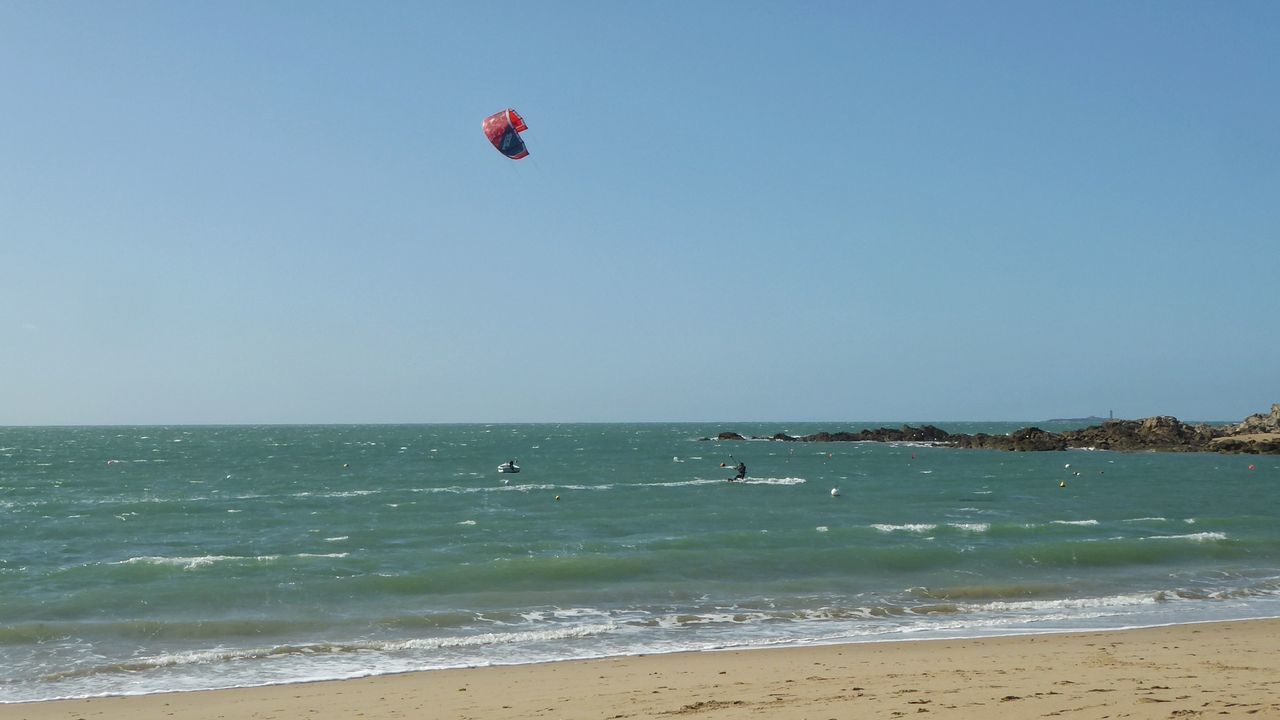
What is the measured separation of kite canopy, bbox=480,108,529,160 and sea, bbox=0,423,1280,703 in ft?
36.8

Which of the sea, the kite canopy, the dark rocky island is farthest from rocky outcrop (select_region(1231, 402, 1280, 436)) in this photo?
the kite canopy

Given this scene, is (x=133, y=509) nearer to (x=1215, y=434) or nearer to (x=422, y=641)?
(x=422, y=641)

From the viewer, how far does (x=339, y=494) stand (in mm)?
46000

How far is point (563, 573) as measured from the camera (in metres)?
22.0

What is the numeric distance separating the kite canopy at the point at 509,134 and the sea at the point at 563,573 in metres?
11.2

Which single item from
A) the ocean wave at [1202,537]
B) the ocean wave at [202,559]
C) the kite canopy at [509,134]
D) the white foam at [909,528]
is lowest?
the ocean wave at [202,559]

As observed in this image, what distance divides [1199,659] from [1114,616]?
4628mm

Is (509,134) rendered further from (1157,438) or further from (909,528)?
(1157,438)

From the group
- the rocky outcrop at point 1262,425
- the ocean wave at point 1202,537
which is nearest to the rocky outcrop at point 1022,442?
the rocky outcrop at point 1262,425

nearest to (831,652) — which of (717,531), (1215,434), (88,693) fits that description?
(88,693)

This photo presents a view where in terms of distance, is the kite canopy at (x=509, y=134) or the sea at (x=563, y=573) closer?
the sea at (x=563, y=573)

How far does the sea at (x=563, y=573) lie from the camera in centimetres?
1502

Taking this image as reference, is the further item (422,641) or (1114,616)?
(1114,616)

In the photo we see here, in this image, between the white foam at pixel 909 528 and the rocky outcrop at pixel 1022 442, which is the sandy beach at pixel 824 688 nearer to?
the white foam at pixel 909 528
